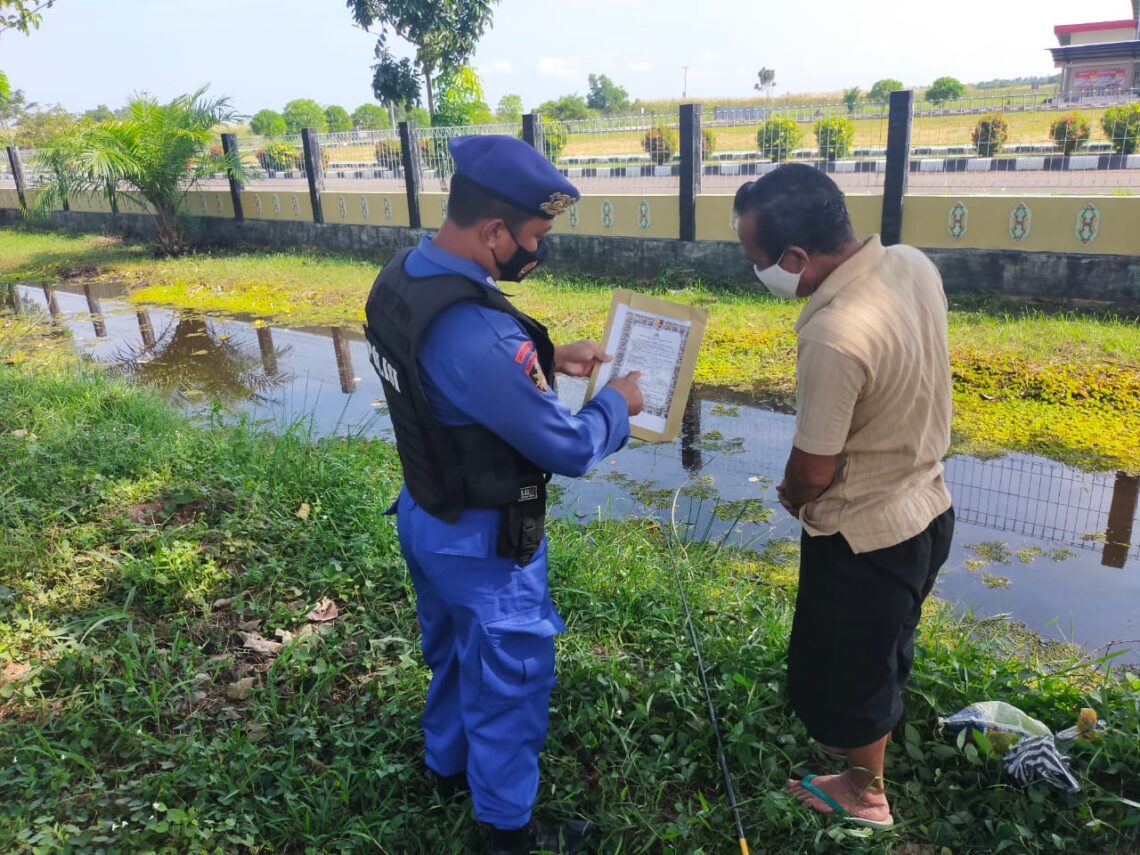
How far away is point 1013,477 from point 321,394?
16.7ft

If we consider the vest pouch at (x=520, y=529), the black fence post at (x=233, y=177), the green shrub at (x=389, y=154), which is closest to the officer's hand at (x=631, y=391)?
the vest pouch at (x=520, y=529)

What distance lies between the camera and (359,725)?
108 inches

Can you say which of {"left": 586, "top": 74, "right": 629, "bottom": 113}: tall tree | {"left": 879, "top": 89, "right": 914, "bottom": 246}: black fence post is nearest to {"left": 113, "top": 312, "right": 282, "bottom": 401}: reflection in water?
{"left": 879, "top": 89, "right": 914, "bottom": 246}: black fence post

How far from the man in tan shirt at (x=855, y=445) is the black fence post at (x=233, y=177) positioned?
47.9 feet

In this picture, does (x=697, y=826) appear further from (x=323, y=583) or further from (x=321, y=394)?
(x=321, y=394)

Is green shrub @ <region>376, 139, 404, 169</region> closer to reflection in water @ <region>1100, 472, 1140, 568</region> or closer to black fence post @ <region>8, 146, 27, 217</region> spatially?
reflection in water @ <region>1100, 472, 1140, 568</region>

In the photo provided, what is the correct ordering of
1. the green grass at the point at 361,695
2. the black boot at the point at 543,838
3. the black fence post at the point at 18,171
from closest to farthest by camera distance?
the black boot at the point at 543,838 → the green grass at the point at 361,695 → the black fence post at the point at 18,171

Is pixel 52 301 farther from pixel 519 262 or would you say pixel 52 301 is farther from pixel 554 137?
pixel 519 262

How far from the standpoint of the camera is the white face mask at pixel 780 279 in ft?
6.27

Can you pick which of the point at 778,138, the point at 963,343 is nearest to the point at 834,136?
the point at 778,138

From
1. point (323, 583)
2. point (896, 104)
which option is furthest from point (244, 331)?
point (896, 104)

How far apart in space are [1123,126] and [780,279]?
6997 millimetres

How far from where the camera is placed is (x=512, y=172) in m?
1.82

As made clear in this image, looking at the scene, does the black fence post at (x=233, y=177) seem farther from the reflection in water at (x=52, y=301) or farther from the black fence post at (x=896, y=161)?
the black fence post at (x=896, y=161)
